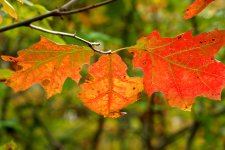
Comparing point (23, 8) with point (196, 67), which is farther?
point (23, 8)

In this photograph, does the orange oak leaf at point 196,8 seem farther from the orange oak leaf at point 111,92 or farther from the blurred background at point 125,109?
the blurred background at point 125,109

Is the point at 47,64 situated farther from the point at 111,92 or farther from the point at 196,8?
the point at 196,8

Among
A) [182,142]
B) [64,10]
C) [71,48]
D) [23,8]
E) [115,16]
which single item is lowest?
[182,142]

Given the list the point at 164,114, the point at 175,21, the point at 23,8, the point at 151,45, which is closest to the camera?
the point at 151,45

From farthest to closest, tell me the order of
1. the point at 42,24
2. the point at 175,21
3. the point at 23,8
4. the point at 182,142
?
the point at 182,142, the point at 175,21, the point at 23,8, the point at 42,24

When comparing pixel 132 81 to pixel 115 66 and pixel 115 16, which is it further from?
pixel 115 16

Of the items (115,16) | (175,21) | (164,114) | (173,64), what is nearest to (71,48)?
(173,64)

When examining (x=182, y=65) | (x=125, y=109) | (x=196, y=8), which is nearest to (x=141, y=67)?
(x=182, y=65)
